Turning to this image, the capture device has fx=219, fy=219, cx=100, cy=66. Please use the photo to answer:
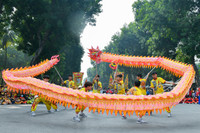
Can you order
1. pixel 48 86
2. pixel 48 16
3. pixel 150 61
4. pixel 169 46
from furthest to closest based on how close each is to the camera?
pixel 169 46 → pixel 48 16 → pixel 150 61 → pixel 48 86

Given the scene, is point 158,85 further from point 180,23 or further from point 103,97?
point 180,23

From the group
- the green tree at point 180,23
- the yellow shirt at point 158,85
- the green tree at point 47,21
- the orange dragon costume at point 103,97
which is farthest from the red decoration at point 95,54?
the green tree at point 180,23

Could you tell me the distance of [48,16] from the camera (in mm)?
18359

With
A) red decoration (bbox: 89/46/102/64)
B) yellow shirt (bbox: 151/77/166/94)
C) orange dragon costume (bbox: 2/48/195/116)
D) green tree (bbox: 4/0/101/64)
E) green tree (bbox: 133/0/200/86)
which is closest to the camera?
orange dragon costume (bbox: 2/48/195/116)

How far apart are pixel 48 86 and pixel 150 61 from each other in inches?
163

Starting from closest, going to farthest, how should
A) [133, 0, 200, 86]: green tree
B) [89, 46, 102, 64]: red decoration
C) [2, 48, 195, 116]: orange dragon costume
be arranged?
[2, 48, 195, 116]: orange dragon costume → [89, 46, 102, 64]: red decoration → [133, 0, 200, 86]: green tree

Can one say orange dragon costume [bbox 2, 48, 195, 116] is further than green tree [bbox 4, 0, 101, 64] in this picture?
No

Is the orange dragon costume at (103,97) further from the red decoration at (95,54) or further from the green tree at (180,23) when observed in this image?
the green tree at (180,23)

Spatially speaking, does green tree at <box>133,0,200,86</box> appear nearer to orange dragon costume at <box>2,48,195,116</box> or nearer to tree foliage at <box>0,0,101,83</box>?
tree foliage at <box>0,0,101,83</box>

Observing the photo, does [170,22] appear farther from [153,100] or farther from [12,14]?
[153,100]

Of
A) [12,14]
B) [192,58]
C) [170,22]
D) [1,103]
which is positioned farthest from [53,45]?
[192,58]

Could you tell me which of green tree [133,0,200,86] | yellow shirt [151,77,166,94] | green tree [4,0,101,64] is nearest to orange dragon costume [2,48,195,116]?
yellow shirt [151,77,166,94]

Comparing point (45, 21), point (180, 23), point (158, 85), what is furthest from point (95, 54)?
point (180, 23)

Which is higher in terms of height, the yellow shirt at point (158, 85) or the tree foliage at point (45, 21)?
the tree foliage at point (45, 21)
